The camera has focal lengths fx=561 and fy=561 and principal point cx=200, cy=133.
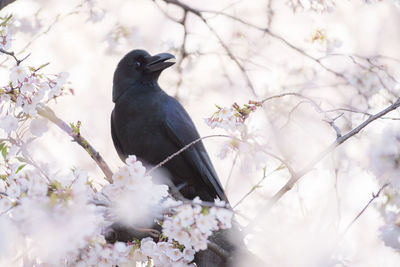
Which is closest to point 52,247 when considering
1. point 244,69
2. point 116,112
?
point 116,112

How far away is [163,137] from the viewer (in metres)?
4.40

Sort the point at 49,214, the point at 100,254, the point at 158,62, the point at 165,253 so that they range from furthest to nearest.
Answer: the point at 158,62 < the point at 165,253 < the point at 100,254 < the point at 49,214

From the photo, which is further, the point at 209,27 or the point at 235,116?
the point at 209,27

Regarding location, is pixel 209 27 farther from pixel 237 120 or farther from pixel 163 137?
pixel 237 120

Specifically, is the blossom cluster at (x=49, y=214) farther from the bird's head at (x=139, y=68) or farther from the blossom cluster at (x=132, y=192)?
the bird's head at (x=139, y=68)

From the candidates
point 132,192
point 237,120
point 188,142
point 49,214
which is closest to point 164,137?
point 188,142

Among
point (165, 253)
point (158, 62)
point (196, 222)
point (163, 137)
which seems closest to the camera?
point (196, 222)

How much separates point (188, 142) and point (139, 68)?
Result: 2.74 feet

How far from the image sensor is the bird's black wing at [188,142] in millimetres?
4207

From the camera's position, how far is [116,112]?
14.8 ft

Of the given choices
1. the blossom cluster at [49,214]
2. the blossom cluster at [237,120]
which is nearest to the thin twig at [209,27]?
the blossom cluster at [237,120]

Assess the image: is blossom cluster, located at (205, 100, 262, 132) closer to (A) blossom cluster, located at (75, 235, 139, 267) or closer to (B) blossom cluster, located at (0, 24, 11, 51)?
(A) blossom cluster, located at (75, 235, 139, 267)

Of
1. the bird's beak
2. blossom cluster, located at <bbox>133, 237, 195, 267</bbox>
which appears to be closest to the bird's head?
the bird's beak

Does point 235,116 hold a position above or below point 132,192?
above
